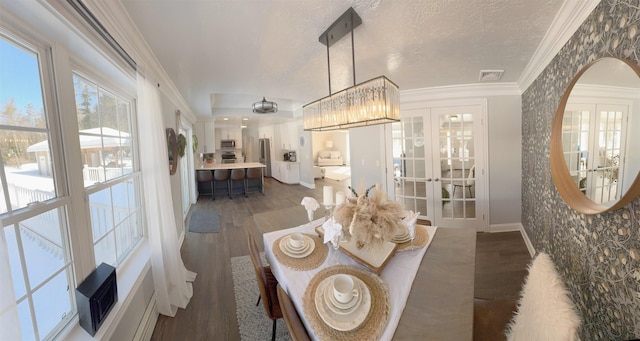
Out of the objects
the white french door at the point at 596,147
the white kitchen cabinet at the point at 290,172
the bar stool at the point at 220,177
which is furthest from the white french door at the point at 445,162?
the white kitchen cabinet at the point at 290,172

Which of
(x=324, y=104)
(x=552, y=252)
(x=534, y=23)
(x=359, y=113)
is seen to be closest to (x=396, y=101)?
(x=359, y=113)

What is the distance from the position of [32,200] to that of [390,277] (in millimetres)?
1793

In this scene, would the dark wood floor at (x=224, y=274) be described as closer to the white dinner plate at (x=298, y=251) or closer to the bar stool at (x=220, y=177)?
the white dinner plate at (x=298, y=251)

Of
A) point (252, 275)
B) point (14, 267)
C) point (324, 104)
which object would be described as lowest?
point (252, 275)

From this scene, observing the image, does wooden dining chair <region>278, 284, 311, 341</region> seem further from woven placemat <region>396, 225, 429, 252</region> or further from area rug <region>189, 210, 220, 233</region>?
area rug <region>189, 210, 220, 233</region>

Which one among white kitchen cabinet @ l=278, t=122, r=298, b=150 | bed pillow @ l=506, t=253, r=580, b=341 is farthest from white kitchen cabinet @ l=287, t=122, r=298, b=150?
bed pillow @ l=506, t=253, r=580, b=341

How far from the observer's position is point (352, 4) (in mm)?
1494

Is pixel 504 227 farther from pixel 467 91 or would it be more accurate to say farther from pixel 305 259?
pixel 305 259

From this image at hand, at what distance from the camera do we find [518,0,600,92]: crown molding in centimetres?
146

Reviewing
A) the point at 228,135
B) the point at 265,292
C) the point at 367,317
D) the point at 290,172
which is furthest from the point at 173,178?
the point at 228,135

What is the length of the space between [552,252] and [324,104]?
255 centimetres

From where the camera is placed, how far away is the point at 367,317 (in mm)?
1007

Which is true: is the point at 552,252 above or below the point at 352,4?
below

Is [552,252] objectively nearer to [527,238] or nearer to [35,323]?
[527,238]
